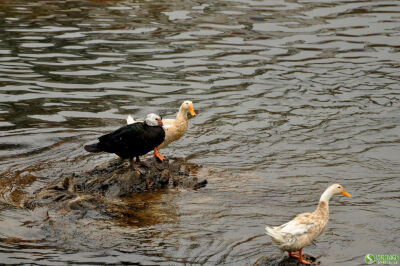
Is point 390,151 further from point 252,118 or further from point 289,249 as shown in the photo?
point 289,249

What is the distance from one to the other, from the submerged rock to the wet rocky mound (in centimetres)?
213

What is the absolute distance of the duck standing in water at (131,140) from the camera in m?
9.48

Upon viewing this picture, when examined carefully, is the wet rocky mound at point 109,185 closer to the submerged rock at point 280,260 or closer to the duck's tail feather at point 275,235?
the submerged rock at point 280,260

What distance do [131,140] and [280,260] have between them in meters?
3.00

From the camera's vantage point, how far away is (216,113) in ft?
46.9

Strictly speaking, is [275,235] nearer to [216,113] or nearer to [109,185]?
[109,185]

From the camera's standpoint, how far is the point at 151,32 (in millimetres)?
20016

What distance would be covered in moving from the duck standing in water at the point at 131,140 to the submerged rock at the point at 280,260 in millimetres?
2719

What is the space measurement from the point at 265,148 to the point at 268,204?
9.71 feet

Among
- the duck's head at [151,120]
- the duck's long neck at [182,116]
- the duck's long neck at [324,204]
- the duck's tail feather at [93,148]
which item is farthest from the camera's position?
the duck's long neck at [182,116]

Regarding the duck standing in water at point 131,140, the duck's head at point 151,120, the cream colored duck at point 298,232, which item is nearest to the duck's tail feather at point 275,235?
the cream colored duck at point 298,232

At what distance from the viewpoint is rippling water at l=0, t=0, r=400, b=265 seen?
8.20 m

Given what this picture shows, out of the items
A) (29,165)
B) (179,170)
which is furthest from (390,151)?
(29,165)

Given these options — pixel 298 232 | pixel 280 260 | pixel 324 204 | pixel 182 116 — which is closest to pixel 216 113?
pixel 182 116
